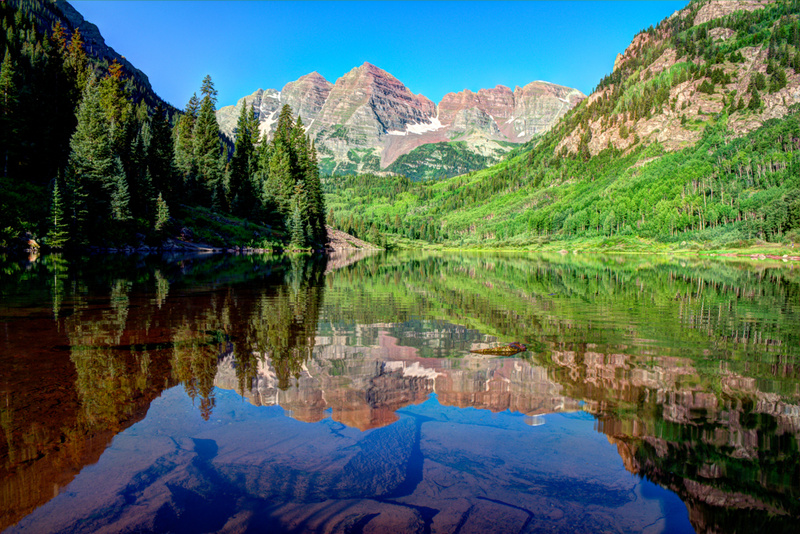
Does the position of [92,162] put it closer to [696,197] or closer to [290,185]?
[290,185]

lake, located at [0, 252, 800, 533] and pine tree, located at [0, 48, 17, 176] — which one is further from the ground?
pine tree, located at [0, 48, 17, 176]

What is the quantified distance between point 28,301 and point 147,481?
61.1 feet

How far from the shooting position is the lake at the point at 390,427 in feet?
17.4

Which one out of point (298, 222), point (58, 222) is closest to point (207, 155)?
point (298, 222)

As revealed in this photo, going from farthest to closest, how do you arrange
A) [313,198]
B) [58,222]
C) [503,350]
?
1. [313,198]
2. [58,222]
3. [503,350]

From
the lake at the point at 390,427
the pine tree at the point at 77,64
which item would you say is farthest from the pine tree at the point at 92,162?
the lake at the point at 390,427

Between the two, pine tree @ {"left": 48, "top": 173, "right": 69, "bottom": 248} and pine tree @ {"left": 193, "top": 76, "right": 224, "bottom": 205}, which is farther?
pine tree @ {"left": 193, "top": 76, "right": 224, "bottom": 205}

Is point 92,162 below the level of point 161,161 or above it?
below

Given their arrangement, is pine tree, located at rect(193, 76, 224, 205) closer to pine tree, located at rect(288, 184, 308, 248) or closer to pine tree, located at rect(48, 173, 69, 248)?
pine tree, located at rect(288, 184, 308, 248)

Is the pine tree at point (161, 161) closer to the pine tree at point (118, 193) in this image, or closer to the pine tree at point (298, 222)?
the pine tree at point (118, 193)

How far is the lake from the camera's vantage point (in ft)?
17.4

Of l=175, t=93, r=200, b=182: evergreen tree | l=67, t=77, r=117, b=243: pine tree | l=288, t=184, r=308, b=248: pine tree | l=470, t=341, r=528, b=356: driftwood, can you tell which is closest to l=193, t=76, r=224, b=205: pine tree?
l=175, t=93, r=200, b=182: evergreen tree

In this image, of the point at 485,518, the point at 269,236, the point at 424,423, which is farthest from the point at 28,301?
the point at 269,236

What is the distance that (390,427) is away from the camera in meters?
7.74
